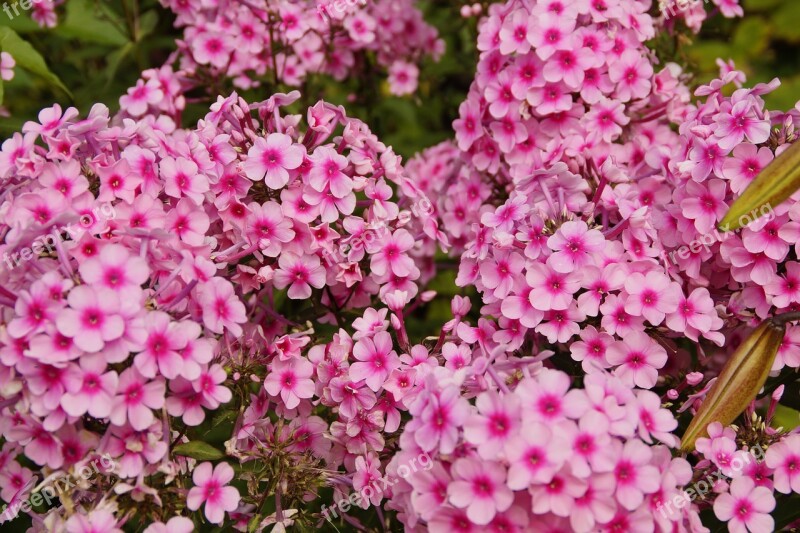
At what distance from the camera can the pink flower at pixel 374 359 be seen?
6.79 feet

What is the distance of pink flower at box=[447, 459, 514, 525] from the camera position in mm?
1639

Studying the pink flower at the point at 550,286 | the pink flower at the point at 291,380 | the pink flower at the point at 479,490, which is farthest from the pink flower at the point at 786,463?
the pink flower at the point at 291,380

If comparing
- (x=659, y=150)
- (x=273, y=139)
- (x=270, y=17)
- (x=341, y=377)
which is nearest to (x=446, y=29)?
(x=270, y=17)

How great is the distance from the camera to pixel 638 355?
2.04 m

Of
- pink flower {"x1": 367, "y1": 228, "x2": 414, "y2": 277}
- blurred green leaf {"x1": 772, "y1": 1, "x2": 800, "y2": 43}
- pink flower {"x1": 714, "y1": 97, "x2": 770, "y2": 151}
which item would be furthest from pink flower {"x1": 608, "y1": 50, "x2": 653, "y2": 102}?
Answer: blurred green leaf {"x1": 772, "y1": 1, "x2": 800, "y2": 43}

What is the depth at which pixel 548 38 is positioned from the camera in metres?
2.46

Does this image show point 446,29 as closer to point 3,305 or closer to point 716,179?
point 716,179

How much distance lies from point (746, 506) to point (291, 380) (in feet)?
3.68

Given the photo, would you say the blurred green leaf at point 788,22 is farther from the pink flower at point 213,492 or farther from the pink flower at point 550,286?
the pink flower at point 213,492

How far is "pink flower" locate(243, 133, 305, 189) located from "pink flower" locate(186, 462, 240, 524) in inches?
28.2

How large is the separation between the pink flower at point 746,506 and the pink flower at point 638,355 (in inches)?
12.3

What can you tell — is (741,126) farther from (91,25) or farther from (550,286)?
(91,25)

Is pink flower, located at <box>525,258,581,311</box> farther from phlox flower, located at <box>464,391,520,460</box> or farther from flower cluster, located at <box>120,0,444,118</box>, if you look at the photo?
flower cluster, located at <box>120,0,444,118</box>

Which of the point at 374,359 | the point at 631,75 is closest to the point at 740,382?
the point at 374,359
